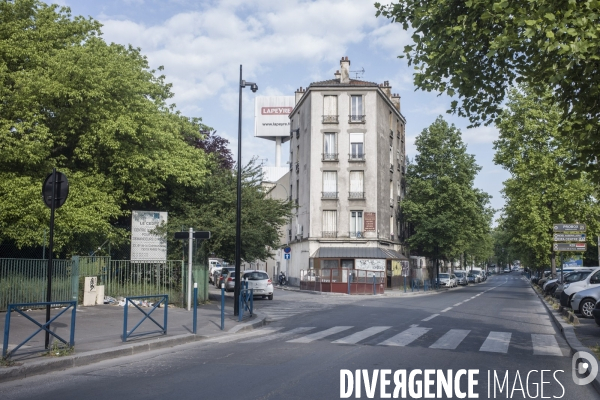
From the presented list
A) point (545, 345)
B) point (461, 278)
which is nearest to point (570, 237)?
point (545, 345)

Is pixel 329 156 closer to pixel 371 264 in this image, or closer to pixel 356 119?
pixel 356 119

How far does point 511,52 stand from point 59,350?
29.4 feet

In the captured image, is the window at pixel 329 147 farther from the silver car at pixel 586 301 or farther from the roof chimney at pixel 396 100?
the silver car at pixel 586 301

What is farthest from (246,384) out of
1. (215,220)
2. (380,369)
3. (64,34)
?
(64,34)

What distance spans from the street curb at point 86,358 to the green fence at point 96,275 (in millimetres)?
7676

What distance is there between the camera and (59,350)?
952 cm

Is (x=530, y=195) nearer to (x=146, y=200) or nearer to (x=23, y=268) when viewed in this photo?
(x=146, y=200)

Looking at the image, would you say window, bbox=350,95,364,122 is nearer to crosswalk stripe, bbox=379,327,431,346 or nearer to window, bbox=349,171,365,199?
window, bbox=349,171,365,199

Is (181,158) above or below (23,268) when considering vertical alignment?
above

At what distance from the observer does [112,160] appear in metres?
22.5

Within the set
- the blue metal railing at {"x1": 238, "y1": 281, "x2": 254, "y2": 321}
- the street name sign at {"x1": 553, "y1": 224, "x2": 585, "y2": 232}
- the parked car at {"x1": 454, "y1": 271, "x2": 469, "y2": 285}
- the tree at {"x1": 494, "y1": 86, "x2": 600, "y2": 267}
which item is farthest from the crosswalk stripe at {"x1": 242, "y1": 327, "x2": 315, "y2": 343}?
the parked car at {"x1": 454, "y1": 271, "x2": 469, "y2": 285}

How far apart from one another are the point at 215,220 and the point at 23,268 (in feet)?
24.2

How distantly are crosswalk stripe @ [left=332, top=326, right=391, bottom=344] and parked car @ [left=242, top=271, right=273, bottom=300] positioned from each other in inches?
600

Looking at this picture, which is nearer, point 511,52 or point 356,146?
point 511,52
